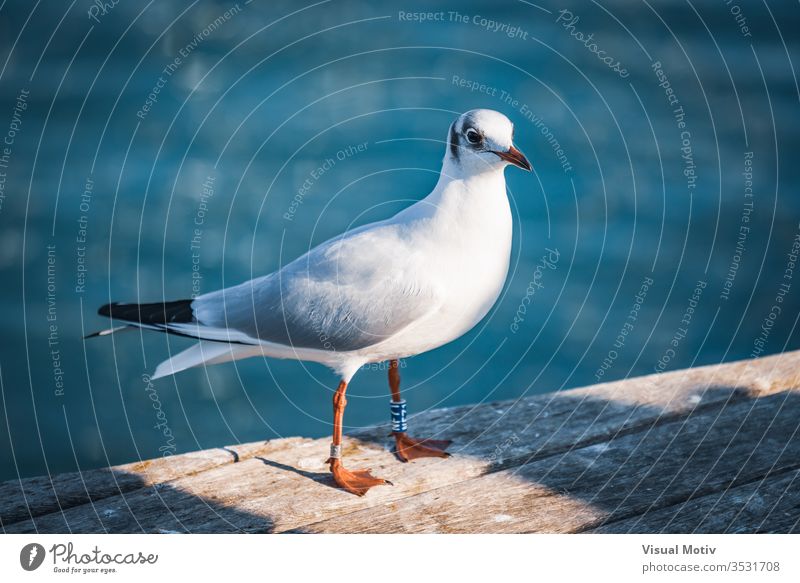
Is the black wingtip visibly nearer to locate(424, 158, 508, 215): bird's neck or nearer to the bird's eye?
locate(424, 158, 508, 215): bird's neck

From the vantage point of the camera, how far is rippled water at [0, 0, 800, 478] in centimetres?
459

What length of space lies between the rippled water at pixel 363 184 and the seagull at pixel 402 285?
1616mm

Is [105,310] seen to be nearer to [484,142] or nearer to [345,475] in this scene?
[345,475]

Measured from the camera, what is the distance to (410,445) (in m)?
2.80

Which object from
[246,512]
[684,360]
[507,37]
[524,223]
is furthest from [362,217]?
[246,512]

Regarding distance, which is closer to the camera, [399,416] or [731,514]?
[731,514]

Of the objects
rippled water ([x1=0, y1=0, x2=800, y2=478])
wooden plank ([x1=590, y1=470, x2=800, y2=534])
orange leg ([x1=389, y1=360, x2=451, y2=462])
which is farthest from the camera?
rippled water ([x1=0, y1=0, x2=800, y2=478])

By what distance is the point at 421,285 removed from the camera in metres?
2.59

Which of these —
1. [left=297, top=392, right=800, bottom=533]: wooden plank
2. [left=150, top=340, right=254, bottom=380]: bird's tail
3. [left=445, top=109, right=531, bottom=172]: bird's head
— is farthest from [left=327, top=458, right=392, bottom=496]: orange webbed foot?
[left=445, top=109, right=531, bottom=172]: bird's head

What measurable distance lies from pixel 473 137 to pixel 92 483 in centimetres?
143

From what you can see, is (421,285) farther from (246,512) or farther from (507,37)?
(507,37)

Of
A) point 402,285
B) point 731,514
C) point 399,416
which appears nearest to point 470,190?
point 402,285

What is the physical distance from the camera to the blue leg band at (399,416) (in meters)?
2.83

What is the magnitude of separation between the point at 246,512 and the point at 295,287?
71 centimetres
